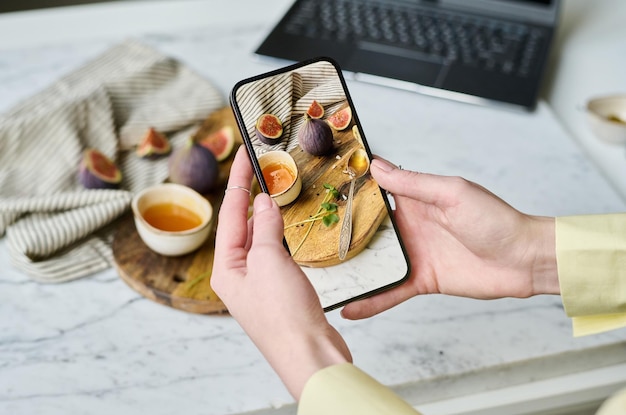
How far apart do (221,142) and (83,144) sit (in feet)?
0.79

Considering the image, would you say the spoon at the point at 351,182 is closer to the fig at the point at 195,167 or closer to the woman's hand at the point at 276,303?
the woman's hand at the point at 276,303

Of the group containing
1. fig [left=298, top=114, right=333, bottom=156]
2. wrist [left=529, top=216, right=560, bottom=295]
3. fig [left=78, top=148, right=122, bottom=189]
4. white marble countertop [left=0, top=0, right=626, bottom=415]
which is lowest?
white marble countertop [left=0, top=0, right=626, bottom=415]

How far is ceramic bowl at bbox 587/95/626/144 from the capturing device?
1255 mm

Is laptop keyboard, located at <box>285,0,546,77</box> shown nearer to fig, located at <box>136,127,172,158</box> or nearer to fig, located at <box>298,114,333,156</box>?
fig, located at <box>136,127,172,158</box>

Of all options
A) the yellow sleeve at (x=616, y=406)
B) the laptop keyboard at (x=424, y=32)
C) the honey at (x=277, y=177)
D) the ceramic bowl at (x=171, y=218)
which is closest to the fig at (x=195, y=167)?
the ceramic bowl at (x=171, y=218)

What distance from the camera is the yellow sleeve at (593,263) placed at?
0.84 meters

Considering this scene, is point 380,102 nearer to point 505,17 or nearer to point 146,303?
point 505,17

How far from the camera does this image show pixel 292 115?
0.79m

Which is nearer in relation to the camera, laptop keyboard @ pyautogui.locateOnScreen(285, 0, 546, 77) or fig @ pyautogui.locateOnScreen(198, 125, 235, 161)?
fig @ pyautogui.locateOnScreen(198, 125, 235, 161)

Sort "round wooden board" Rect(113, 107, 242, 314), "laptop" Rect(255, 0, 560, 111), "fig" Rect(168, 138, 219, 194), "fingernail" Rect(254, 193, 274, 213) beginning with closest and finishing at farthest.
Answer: "fingernail" Rect(254, 193, 274, 213) < "round wooden board" Rect(113, 107, 242, 314) < "fig" Rect(168, 138, 219, 194) < "laptop" Rect(255, 0, 560, 111)

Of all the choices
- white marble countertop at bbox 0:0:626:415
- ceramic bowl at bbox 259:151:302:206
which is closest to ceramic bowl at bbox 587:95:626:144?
white marble countertop at bbox 0:0:626:415

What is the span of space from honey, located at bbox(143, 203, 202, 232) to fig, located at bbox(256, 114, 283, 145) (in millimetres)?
295

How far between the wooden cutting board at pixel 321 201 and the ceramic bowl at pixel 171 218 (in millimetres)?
239

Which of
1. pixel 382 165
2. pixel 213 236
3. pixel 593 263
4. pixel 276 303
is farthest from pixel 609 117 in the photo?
pixel 276 303
